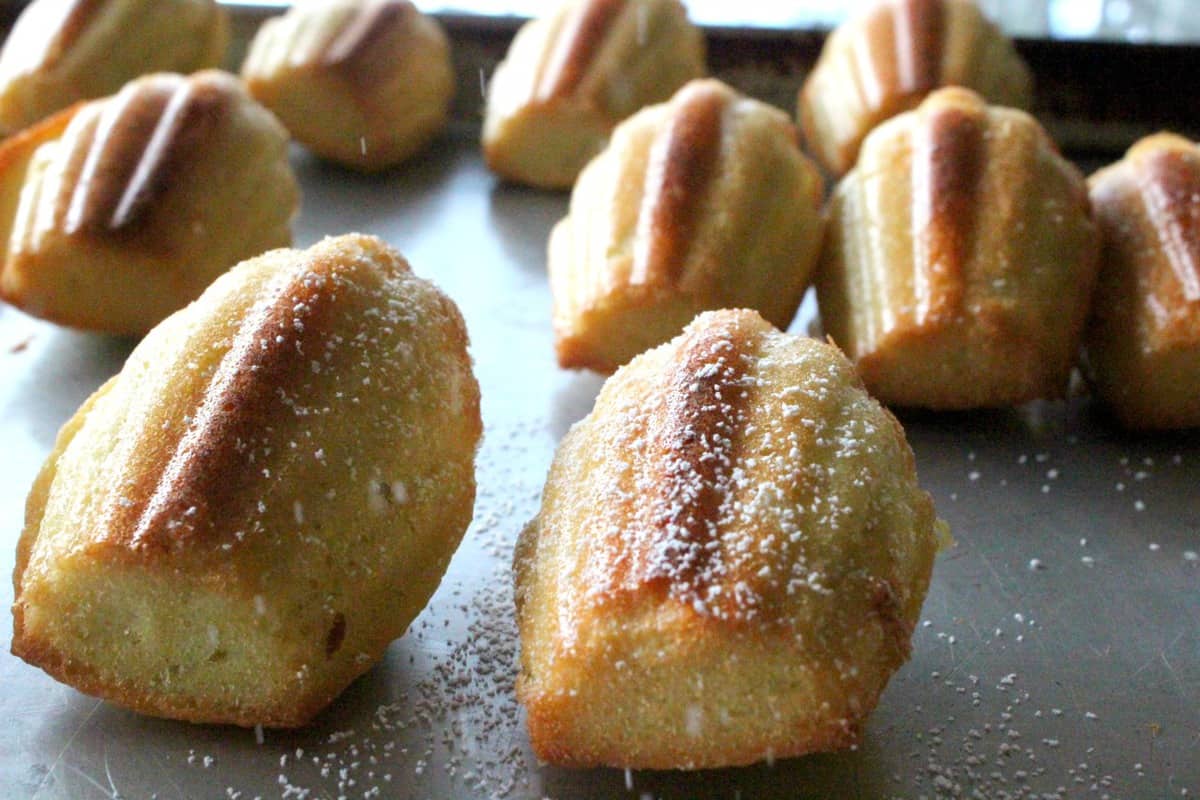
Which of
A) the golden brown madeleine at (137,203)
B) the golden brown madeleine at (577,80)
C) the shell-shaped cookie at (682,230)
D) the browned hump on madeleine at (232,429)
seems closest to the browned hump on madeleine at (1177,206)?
the shell-shaped cookie at (682,230)

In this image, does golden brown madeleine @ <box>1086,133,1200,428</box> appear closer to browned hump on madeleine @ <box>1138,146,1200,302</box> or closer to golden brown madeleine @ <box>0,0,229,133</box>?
browned hump on madeleine @ <box>1138,146,1200,302</box>

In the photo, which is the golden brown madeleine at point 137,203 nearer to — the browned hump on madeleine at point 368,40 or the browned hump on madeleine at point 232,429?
the browned hump on madeleine at point 368,40

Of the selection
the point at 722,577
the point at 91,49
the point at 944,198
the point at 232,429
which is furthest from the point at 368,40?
the point at 722,577

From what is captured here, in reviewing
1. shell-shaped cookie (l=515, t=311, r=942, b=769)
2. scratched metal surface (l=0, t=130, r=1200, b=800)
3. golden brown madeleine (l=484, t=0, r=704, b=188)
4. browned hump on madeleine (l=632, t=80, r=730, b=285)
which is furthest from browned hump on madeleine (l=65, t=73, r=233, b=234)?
shell-shaped cookie (l=515, t=311, r=942, b=769)

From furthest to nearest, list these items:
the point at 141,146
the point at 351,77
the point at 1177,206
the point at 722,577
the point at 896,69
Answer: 1. the point at 351,77
2. the point at 896,69
3. the point at 141,146
4. the point at 1177,206
5. the point at 722,577

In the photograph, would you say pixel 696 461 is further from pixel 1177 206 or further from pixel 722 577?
pixel 1177 206

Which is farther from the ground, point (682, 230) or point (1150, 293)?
point (682, 230)

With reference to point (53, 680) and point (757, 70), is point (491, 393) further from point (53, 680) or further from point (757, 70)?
point (757, 70)

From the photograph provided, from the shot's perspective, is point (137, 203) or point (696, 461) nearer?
point (696, 461)
